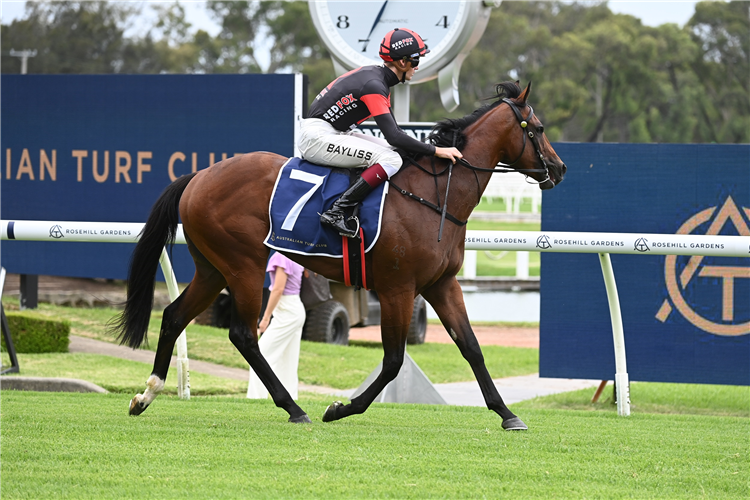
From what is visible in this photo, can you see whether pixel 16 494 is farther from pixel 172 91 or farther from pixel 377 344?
pixel 377 344

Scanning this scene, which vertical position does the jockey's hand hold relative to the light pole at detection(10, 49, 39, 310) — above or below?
above

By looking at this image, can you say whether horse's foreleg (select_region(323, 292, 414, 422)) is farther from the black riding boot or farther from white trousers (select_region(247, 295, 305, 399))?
white trousers (select_region(247, 295, 305, 399))

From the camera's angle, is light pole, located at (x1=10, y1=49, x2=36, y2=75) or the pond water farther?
light pole, located at (x1=10, y1=49, x2=36, y2=75)

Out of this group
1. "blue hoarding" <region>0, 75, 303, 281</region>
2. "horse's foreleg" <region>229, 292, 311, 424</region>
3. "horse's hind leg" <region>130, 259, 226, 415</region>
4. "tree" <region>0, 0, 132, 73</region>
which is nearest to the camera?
"horse's foreleg" <region>229, 292, 311, 424</region>

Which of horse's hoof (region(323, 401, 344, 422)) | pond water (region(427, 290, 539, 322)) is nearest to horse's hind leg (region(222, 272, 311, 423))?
horse's hoof (region(323, 401, 344, 422))

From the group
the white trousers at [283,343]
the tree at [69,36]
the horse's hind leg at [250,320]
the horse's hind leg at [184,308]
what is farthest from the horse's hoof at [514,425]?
the tree at [69,36]

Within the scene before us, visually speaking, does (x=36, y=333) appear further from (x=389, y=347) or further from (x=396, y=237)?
(x=396, y=237)

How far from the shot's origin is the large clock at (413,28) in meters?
8.48

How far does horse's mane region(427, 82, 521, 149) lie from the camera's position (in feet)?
18.0

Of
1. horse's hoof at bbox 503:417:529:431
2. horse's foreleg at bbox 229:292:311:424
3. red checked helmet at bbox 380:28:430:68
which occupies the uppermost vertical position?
red checked helmet at bbox 380:28:430:68

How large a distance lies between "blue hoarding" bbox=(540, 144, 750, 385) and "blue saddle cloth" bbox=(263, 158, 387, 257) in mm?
2846

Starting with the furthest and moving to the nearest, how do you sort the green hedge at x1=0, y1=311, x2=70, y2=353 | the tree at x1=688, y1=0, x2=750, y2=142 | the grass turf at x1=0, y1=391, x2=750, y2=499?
1. the tree at x1=688, y1=0, x2=750, y2=142
2. the green hedge at x1=0, y1=311, x2=70, y2=353
3. the grass turf at x1=0, y1=391, x2=750, y2=499

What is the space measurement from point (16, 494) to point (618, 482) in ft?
7.94

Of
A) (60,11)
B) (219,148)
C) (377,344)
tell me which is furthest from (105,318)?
(60,11)
